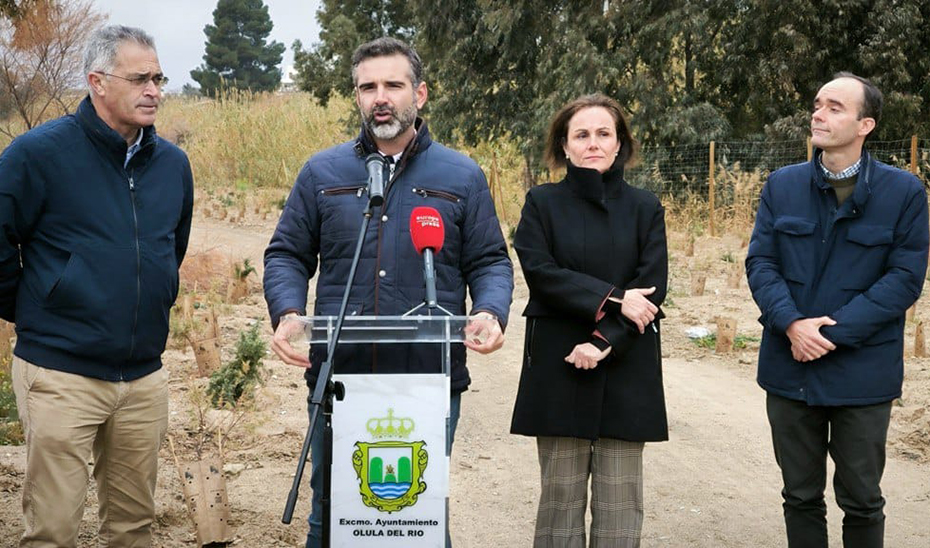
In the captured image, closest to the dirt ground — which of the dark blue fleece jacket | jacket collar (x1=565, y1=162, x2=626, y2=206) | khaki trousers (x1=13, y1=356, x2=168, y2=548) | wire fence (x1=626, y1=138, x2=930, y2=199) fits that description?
khaki trousers (x1=13, y1=356, x2=168, y2=548)

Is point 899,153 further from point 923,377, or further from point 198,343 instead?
point 198,343

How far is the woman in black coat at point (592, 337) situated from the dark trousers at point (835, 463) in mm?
617

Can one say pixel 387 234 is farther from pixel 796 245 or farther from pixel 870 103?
pixel 870 103

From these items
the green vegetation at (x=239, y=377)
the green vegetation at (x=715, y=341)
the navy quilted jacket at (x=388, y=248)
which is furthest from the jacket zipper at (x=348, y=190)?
the green vegetation at (x=715, y=341)

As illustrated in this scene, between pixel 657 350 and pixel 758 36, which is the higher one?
pixel 758 36

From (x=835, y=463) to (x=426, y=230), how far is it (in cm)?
214

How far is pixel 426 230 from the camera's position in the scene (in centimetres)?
348

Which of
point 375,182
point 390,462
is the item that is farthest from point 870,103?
point 390,462

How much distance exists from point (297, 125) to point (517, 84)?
873 cm

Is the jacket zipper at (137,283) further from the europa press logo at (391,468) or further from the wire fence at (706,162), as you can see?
the wire fence at (706,162)

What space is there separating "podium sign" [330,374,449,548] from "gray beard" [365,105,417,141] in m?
0.87

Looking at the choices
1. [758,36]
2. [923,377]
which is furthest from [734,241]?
[923,377]

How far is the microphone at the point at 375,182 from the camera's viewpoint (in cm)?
341

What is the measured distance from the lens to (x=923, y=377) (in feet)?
29.5
